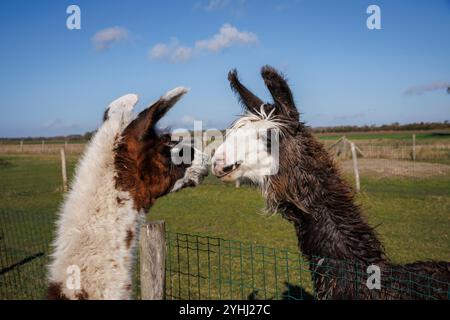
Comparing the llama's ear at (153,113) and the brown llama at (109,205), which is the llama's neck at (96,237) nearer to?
the brown llama at (109,205)

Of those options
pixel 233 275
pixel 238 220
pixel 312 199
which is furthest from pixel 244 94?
pixel 238 220

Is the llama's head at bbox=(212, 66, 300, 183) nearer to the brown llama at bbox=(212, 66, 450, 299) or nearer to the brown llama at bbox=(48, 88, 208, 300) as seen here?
the brown llama at bbox=(212, 66, 450, 299)

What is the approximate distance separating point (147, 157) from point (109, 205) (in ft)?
1.41

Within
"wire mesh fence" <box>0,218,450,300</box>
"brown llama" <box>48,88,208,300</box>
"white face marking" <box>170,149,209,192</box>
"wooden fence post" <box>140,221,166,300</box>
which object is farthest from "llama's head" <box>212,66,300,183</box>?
"wire mesh fence" <box>0,218,450,300</box>

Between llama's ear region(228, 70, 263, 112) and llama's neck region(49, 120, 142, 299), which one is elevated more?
llama's ear region(228, 70, 263, 112)

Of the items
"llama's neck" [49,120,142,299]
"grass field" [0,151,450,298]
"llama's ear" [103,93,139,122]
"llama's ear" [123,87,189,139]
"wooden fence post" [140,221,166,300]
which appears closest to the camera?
"llama's neck" [49,120,142,299]

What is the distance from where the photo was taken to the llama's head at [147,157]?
7.38ft

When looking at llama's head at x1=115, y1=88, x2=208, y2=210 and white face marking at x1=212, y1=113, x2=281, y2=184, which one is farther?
white face marking at x1=212, y1=113, x2=281, y2=184

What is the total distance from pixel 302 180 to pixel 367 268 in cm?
77

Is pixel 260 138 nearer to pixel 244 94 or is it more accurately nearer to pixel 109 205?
pixel 244 94

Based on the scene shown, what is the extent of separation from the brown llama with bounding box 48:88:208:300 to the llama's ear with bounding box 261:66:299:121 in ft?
2.71

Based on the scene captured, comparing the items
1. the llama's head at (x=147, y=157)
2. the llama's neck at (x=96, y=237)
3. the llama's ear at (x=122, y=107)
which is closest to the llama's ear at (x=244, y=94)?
the llama's head at (x=147, y=157)

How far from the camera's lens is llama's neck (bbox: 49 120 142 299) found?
207 centimetres
